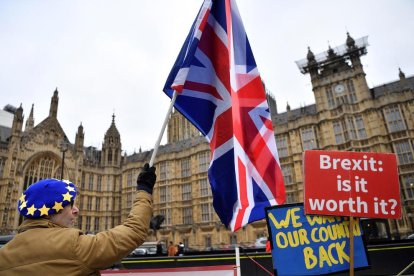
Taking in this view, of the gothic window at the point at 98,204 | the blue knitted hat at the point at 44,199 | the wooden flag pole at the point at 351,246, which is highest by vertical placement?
the gothic window at the point at 98,204

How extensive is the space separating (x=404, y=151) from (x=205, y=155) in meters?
22.0

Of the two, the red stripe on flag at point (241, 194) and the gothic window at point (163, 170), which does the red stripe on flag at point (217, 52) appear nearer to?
the red stripe on flag at point (241, 194)

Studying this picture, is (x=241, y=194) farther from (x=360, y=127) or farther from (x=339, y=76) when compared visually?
(x=339, y=76)

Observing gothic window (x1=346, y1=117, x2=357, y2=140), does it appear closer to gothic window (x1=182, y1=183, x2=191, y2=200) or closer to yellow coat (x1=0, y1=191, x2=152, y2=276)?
Answer: gothic window (x1=182, y1=183, x2=191, y2=200)

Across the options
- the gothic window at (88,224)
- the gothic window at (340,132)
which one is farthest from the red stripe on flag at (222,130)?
the gothic window at (88,224)

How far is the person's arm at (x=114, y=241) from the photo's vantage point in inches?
68.7

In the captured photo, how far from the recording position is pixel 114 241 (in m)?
1.80

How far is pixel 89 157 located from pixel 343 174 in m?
50.3

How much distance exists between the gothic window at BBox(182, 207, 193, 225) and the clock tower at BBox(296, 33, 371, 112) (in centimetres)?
2035

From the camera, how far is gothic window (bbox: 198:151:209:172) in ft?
124

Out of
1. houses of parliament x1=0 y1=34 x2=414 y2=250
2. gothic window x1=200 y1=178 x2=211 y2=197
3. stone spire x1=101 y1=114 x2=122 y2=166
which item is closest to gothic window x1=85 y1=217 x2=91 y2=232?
houses of parliament x1=0 y1=34 x2=414 y2=250

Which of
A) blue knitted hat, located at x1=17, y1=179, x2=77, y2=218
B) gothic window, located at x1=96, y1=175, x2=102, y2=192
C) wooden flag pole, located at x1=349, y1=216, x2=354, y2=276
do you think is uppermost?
gothic window, located at x1=96, y1=175, x2=102, y2=192

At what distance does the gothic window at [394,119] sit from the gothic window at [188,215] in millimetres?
24513

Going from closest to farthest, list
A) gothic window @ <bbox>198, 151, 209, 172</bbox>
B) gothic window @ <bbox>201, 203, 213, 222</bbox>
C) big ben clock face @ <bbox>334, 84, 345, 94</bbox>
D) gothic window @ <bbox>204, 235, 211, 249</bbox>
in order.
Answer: big ben clock face @ <bbox>334, 84, 345, 94</bbox>, gothic window @ <bbox>204, 235, 211, 249</bbox>, gothic window @ <bbox>201, 203, 213, 222</bbox>, gothic window @ <bbox>198, 151, 209, 172</bbox>
